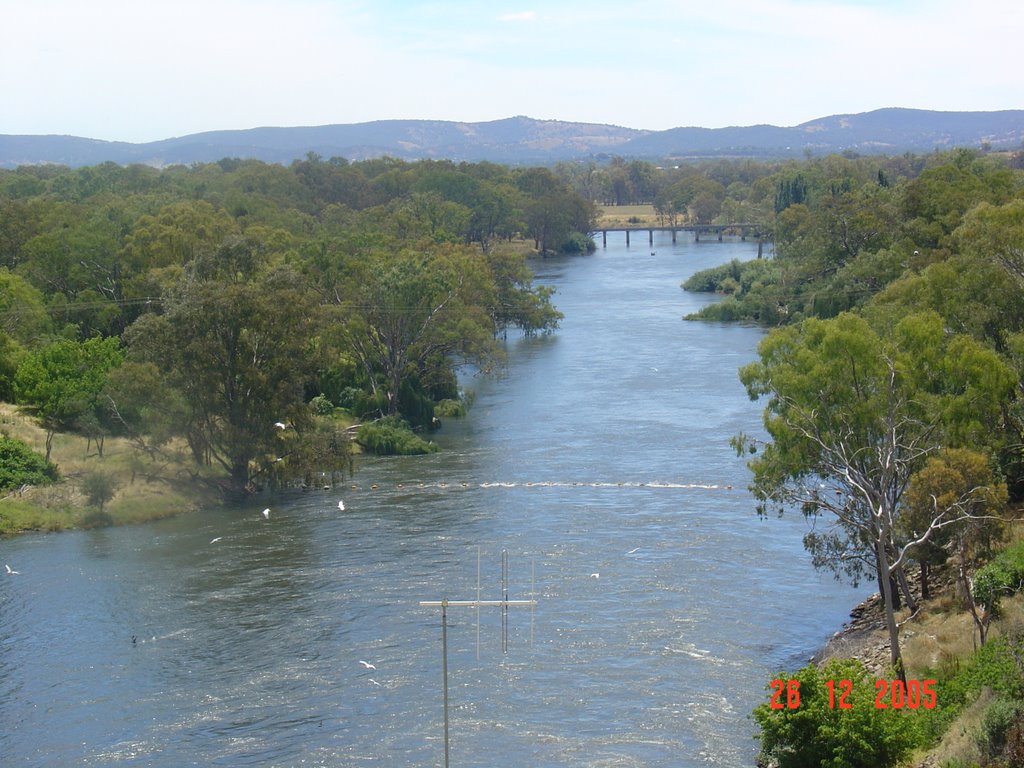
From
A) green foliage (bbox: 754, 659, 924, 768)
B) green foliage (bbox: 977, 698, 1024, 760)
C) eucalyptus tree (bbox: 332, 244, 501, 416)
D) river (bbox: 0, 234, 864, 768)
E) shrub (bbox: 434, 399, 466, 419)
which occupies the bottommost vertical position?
river (bbox: 0, 234, 864, 768)

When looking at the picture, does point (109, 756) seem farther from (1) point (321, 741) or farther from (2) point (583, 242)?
(2) point (583, 242)

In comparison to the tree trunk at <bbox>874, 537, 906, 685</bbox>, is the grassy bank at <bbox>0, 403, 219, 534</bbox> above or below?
below

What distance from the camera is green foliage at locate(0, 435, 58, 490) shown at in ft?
141

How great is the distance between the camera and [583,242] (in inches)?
5674

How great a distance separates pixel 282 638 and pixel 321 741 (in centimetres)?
610

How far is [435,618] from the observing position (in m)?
30.9

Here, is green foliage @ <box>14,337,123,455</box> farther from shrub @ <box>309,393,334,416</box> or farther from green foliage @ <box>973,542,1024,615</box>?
green foliage @ <box>973,542,1024,615</box>

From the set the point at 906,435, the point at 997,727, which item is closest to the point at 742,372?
the point at 906,435

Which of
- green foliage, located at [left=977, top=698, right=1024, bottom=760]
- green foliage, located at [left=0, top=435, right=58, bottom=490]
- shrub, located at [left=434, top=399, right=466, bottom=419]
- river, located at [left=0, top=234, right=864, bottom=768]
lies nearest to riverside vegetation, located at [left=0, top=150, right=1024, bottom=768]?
green foliage, located at [left=977, top=698, right=1024, bottom=760]

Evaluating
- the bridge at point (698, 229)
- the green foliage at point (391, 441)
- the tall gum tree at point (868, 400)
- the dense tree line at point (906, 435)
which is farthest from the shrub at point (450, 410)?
the bridge at point (698, 229)

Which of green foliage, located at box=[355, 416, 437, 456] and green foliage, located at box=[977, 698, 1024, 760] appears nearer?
green foliage, located at box=[977, 698, 1024, 760]

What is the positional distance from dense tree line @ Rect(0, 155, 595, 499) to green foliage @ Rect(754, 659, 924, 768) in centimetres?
2762
